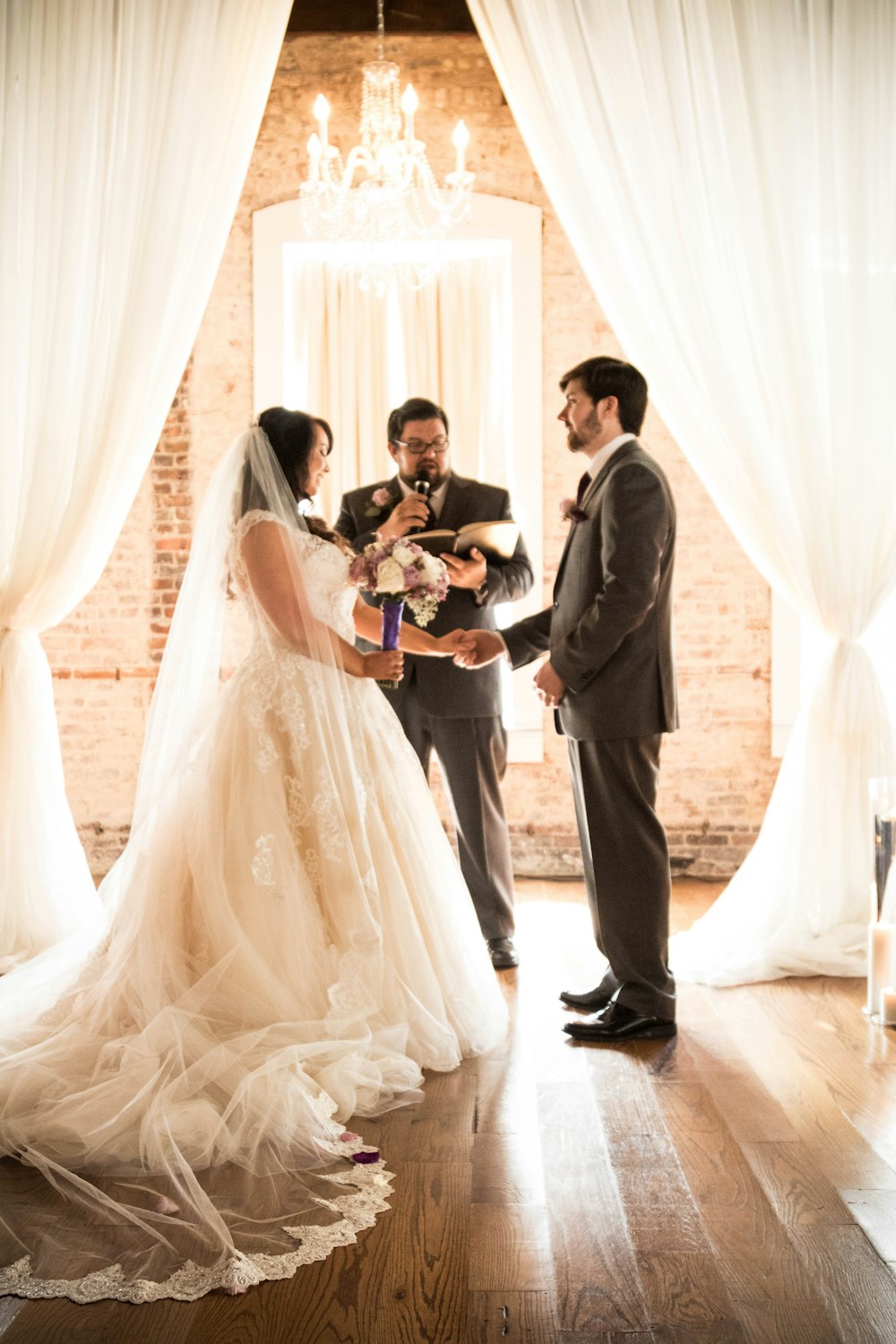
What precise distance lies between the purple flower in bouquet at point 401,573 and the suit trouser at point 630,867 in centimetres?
62

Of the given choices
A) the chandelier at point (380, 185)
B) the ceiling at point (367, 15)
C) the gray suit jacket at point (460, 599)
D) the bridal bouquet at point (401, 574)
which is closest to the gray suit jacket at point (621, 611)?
the bridal bouquet at point (401, 574)

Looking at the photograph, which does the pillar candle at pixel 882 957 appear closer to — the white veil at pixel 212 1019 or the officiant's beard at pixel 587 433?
the white veil at pixel 212 1019

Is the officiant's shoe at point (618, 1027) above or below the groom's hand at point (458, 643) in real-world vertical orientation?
below

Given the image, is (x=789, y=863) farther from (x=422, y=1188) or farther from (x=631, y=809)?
(x=422, y=1188)

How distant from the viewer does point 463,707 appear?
14.2ft

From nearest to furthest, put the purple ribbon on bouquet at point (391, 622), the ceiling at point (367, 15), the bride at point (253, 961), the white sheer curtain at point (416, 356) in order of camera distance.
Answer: the bride at point (253, 961)
the purple ribbon on bouquet at point (391, 622)
the ceiling at point (367, 15)
the white sheer curtain at point (416, 356)

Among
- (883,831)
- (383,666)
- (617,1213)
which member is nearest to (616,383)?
(383,666)

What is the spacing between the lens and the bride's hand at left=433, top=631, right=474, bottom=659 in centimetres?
398

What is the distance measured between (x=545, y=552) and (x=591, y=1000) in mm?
2861

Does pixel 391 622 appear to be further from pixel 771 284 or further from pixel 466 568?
pixel 771 284

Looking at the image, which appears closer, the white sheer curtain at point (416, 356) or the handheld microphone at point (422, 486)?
the handheld microphone at point (422, 486)

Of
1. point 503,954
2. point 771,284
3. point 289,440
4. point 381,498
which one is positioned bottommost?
point 503,954

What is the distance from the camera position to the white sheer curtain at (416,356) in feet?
20.1

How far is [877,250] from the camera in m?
4.14
